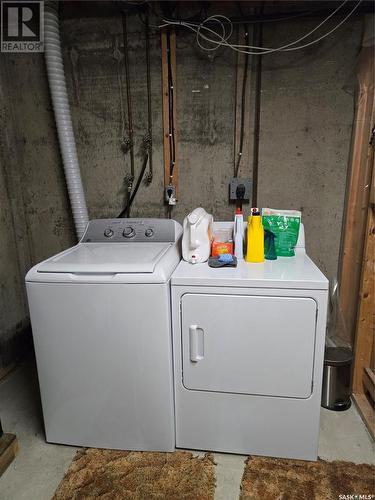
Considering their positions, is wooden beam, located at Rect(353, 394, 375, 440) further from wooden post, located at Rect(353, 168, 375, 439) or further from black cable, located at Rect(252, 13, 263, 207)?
black cable, located at Rect(252, 13, 263, 207)

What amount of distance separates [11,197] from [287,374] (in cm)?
206

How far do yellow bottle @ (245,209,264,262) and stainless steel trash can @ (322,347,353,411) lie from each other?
76 centimetres

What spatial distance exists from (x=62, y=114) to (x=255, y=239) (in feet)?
4.68

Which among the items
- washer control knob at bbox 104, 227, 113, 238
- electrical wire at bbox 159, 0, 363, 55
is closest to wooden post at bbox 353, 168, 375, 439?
electrical wire at bbox 159, 0, 363, 55

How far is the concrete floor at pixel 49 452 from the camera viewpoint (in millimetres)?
1417

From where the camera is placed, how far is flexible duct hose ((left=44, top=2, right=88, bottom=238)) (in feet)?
6.26

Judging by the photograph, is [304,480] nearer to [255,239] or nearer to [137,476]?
[137,476]

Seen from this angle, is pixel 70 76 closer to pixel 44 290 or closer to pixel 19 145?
pixel 19 145

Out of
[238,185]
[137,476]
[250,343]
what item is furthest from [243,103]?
[137,476]

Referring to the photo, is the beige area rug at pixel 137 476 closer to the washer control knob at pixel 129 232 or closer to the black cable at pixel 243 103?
the washer control knob at pixel 129 232

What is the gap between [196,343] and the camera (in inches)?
57.9

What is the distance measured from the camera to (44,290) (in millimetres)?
1446

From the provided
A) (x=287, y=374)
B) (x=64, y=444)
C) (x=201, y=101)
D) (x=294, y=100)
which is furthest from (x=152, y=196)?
(x=64, y=444)

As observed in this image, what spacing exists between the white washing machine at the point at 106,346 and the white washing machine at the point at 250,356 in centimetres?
9
